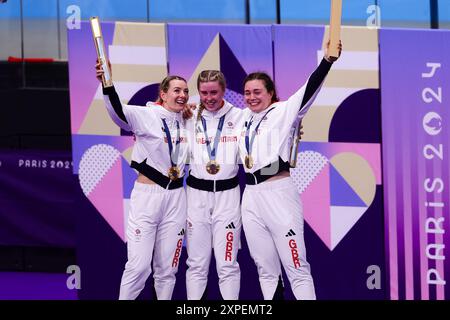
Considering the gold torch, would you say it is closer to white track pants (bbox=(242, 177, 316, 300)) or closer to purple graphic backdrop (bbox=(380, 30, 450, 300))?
white track pants (bbox=(242, 177, 316, 300))

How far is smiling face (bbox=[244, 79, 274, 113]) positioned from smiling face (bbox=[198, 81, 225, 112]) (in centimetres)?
20

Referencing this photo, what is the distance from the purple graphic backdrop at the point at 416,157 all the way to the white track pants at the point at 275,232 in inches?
51.1

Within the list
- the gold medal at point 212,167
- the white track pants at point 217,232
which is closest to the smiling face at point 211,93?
Answer: the gold medal at point 212,167

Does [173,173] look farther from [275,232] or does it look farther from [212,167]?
[275,232]

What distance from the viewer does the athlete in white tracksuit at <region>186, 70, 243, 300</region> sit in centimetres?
623

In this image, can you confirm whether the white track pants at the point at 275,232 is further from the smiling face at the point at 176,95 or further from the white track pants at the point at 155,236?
the smiling face at the point at 176,95

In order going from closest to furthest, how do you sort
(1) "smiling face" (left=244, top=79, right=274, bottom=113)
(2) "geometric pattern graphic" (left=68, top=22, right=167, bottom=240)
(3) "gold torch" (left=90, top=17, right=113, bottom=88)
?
1. (3) "gold torch" (left=90, top=17, right=113, bottom=88)
2. (1) "smiling face" (left=244, top=79, right=274, bottom=113)
3. (2) "geometric pattern graphic" (left=68, top=22, right=167, bottom=240)

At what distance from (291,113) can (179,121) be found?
82 centimetres

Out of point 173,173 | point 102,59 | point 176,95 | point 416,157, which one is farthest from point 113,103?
point 416,157

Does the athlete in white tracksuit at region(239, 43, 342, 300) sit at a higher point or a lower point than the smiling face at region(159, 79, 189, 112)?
lower

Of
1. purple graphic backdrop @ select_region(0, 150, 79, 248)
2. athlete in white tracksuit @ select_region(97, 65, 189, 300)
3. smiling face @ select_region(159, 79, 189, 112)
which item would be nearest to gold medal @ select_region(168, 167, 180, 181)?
athlete in white tracksuit @ select_region(97, 65, 189, 300)

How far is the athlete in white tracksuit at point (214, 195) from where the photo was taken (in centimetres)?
623

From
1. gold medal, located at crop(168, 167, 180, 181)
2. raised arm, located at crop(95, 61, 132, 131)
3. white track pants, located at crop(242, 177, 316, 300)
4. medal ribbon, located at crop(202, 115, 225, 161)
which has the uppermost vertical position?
raised arm, located at crop(95, 61, 132, 131)
